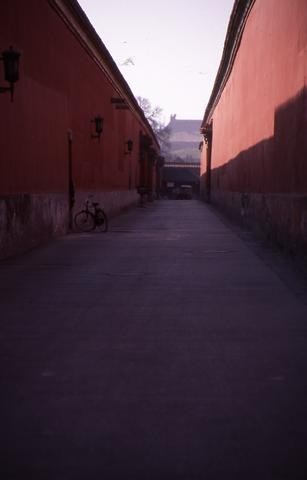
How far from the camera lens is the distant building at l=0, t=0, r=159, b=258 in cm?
936

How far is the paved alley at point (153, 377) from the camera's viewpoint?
2.51 meters

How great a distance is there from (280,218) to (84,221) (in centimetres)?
617

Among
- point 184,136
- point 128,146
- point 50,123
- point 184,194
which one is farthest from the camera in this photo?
point 184,136

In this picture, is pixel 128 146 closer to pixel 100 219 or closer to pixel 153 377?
pixel 100 219

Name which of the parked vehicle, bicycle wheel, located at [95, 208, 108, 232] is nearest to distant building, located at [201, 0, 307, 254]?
bicycle wheel, located at [95, 208, 108, 232]

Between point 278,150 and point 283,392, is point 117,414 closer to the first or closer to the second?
point 283,392

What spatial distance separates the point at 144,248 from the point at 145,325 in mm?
6068

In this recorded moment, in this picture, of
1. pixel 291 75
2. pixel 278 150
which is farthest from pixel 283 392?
pixel 278 150

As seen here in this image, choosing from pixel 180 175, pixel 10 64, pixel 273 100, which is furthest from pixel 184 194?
pixel 10 64

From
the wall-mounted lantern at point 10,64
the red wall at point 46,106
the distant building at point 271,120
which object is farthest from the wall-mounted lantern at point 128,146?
the wall-mounted lantern at point 10,64

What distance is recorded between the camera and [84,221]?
14.8m

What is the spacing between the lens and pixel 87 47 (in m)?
16.3

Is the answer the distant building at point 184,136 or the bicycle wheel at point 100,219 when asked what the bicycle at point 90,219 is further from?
the distant building at point 184,136

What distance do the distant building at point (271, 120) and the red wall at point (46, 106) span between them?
184 inches
